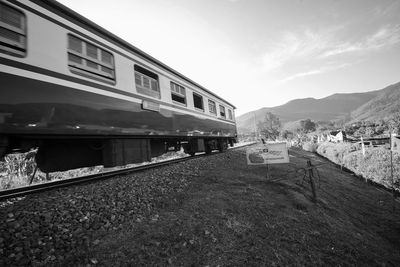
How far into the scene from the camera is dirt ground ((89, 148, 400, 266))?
113 inches

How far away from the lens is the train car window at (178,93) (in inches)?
308

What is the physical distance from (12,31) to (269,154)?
22.5 ft

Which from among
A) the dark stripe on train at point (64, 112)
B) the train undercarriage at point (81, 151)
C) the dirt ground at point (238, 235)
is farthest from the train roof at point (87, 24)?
the dirt ground at point (238, 235)

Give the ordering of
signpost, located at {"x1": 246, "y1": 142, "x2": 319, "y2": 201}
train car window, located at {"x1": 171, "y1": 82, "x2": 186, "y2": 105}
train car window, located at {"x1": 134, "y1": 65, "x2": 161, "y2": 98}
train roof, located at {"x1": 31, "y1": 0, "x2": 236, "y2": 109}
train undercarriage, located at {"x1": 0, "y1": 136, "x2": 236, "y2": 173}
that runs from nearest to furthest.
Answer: train roof, located at {"x1": 31, "y1": 0, "x2": 236, "y2": 109} → train undercarriage, located at {"x1": 0, "y1": 136, "x2": 236, "y2": 173} → train car window, located at {"x1": 134, "y1": 65, "x2": 161, "y2": 98} → signpost, located at {"x1": 246, "y1": 142, "x2": 319, "y2": 201} → train car window, located at {"x1": 171, "y1": 82, "x2": 186, "y2": 105}

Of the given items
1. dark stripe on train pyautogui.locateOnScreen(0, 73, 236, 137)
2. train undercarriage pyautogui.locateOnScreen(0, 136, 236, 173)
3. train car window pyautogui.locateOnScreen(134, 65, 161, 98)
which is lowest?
train undercarriage pyautogui.locateOnScreen(0, 136, 236, 173)

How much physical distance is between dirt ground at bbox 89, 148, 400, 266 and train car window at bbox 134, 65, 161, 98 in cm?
280

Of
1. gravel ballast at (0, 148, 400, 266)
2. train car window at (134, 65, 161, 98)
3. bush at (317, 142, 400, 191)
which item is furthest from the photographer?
bush at (317, 142, 400, 191)

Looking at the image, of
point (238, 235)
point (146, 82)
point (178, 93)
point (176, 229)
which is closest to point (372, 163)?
point (178, 93)

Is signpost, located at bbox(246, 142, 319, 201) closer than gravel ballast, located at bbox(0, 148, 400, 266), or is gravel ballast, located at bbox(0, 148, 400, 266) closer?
gravel ballast, located at bbox(0, 148, 400, 266)

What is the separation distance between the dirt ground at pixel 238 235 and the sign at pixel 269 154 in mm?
906

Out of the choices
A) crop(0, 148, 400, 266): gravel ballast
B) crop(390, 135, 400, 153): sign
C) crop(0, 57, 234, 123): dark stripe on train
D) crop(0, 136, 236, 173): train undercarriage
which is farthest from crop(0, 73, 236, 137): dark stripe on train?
crop(390, 135, 400, 153): sign

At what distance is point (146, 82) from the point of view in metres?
6.49

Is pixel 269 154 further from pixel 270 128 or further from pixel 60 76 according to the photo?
pixel 270 128

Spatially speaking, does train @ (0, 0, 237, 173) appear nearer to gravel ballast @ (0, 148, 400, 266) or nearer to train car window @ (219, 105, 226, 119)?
gravel ballast @ (0, 148, 400, 266)
